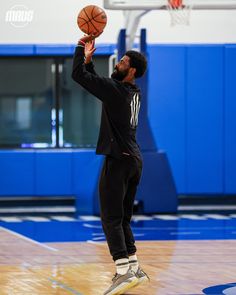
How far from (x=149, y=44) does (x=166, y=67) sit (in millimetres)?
485

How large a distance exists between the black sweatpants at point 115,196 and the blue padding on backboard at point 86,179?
585 cm

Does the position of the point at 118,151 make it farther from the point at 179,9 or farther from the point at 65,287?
the point at 179,9

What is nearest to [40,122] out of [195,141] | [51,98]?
[51,98]

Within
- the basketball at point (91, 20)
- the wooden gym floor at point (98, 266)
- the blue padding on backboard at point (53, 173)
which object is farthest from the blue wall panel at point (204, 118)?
the basketball at point (91, 20)

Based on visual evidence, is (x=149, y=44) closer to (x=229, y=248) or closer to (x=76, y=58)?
(x=229, y=248)

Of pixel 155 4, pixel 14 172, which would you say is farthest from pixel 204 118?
pixel 14 172

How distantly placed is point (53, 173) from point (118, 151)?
7703 millimetres

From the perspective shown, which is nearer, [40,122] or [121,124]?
[121,124]

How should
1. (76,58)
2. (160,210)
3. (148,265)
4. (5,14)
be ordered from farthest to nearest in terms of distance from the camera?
(5,14), (160,210), (148,265), (76,58)

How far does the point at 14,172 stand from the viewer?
13.3m

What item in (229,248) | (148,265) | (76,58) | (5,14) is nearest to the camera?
(76,58)

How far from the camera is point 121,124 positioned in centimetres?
578

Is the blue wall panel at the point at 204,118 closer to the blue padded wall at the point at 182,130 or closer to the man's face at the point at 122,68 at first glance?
the blue padded wall at the point at 182,130

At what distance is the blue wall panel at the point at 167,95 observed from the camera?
44.0 ft
